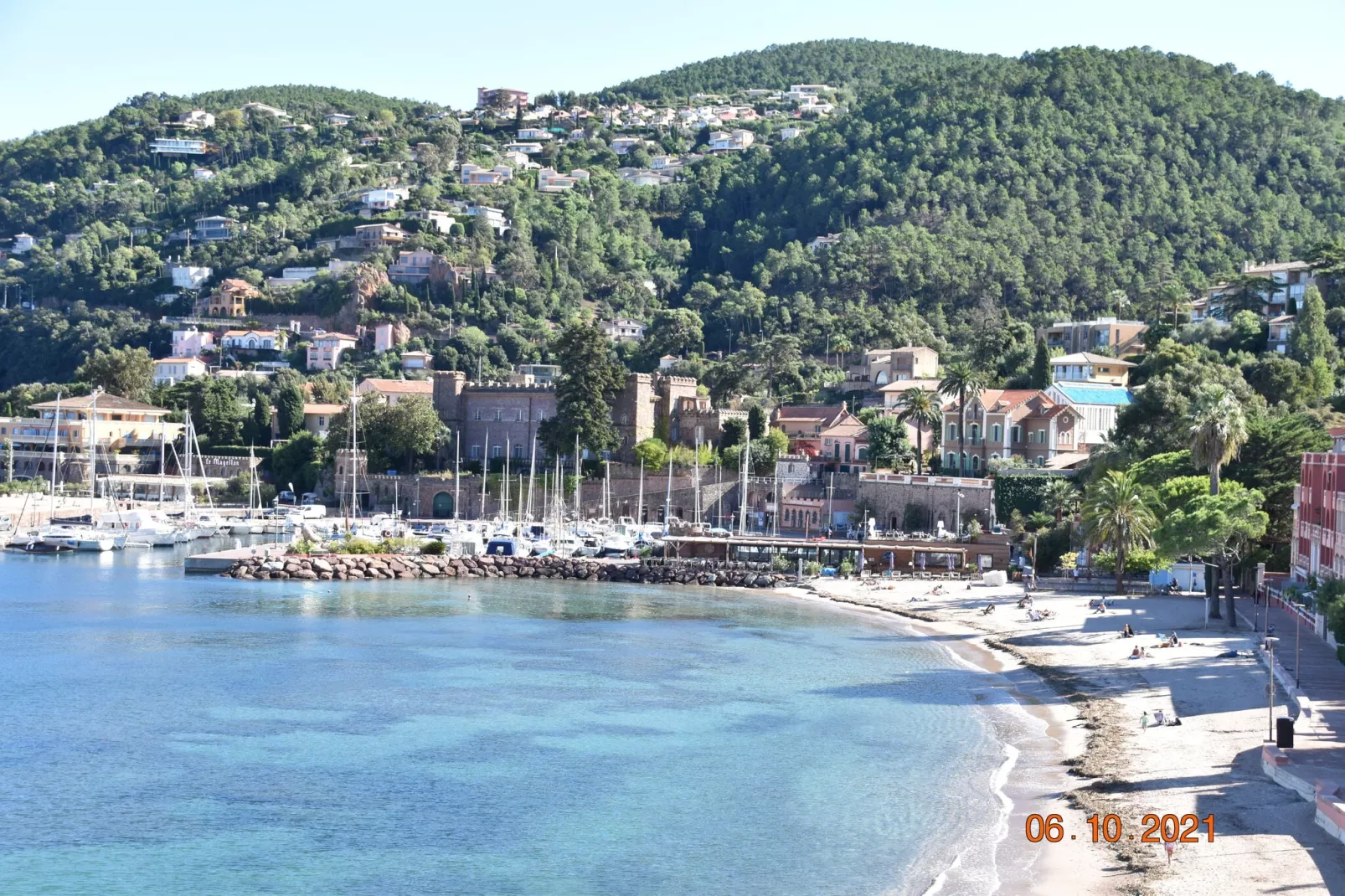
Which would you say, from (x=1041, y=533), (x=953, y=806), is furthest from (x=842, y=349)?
(x=953, y=806)

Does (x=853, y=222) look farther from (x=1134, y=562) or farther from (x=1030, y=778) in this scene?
(x=1030, y=778)

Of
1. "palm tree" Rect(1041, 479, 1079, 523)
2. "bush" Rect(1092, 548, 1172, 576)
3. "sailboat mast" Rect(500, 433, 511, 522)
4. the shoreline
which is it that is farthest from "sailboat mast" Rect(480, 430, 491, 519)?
the shoreline

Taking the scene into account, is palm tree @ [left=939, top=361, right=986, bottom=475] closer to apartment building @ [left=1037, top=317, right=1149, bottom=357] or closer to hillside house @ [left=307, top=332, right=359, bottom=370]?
apartment building @ [left=1037, top=317, right=1149, bottom=357]

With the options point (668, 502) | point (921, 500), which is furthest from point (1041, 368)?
point (668, 502)

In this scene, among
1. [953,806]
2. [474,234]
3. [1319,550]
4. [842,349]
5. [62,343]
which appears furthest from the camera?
[474,234]

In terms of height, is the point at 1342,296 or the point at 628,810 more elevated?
the point at 1342,296

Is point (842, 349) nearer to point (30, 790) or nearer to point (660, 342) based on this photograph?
point (660, 342)
